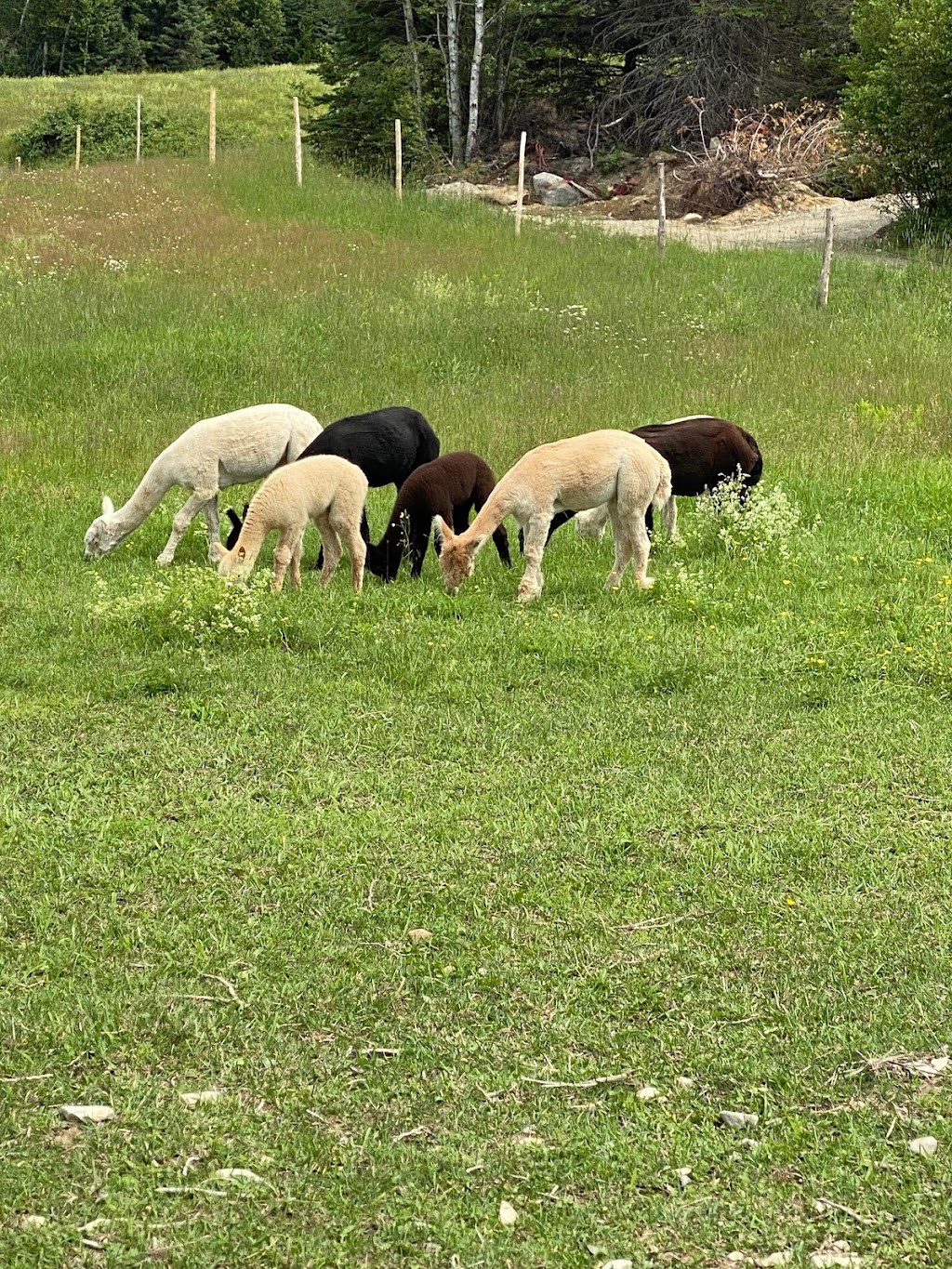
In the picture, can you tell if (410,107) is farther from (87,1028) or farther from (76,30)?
(76,30)

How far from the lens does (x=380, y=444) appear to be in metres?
12.6

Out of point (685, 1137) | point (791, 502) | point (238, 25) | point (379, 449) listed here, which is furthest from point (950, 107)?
point (238, 25)

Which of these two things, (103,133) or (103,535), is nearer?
(103,535)

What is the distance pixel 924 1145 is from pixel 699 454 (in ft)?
28.8

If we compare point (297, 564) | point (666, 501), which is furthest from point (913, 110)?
point (297, 564)

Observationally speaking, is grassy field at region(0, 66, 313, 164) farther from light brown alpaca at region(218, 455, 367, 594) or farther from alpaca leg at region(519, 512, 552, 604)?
alpaca leg at region(519, 512, 552, 604)

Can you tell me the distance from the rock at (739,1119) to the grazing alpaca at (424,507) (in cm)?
771

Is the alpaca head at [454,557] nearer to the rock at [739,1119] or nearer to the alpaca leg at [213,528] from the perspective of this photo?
the alpaca leg at [213,528]

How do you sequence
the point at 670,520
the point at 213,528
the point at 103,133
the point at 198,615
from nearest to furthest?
1. the point at 198,615
2. the point at 670,520
3. the point at 213,528
4. the point at 103,133

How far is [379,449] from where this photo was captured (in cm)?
1255

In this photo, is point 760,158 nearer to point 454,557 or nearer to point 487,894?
point 454,557

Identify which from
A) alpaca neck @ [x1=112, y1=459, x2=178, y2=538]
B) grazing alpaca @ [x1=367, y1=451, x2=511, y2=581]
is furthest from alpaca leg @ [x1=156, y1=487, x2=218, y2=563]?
grazing alpaca @ [x1=367, y1=451, x2=511, y2=581]

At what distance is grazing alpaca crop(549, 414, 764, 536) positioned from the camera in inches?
491

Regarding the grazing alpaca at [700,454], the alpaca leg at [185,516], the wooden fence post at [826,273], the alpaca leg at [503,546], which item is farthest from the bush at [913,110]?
the alpaca leg at [185,516]
